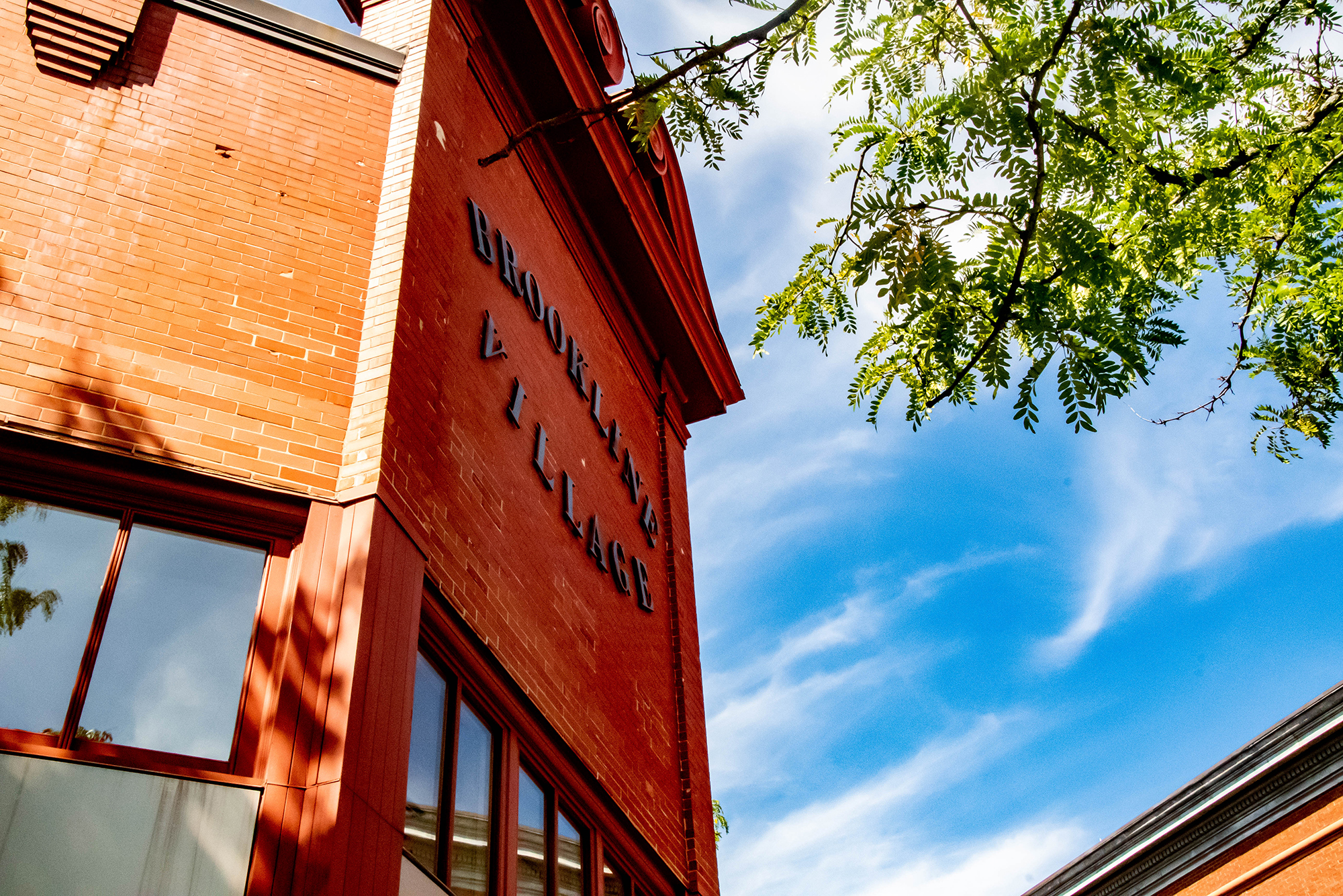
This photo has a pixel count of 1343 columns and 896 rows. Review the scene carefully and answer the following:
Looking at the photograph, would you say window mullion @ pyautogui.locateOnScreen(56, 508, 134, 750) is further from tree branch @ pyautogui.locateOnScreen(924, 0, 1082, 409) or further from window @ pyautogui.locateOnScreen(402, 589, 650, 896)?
tree branch @ pyautogui.locateOnScreen(924, 0, 1082, 409)

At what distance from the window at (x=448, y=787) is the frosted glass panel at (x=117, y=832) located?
0.97 meters

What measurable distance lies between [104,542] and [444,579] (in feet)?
6.27

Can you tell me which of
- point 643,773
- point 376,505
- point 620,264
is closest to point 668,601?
point 643,773

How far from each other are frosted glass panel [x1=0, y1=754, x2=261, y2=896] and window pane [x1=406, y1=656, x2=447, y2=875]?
3.15ft

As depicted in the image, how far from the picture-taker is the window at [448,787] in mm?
5859

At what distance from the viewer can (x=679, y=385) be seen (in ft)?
46.1

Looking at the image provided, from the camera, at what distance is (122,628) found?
5.35 m

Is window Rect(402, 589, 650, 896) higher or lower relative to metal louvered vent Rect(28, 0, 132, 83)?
lower

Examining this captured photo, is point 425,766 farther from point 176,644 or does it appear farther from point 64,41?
point 64,41

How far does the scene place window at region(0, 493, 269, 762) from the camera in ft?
16.4

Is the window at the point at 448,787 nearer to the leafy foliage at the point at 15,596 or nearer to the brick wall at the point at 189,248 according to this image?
the brick wall at the point at 189,248

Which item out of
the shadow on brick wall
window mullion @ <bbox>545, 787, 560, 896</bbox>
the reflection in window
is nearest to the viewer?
window mullion @ <bbox>545, 787, 560, 896</bbox>

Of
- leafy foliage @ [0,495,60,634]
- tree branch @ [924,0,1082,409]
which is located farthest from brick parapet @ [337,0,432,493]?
tree branch @ [924,0,1082,409]

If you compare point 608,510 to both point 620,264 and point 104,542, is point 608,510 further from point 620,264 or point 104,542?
point 104,542
